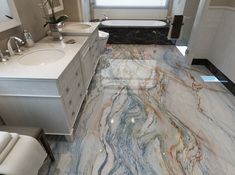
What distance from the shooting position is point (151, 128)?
170cm

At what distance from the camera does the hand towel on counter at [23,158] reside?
2.75 ft

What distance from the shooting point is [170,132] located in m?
1.65

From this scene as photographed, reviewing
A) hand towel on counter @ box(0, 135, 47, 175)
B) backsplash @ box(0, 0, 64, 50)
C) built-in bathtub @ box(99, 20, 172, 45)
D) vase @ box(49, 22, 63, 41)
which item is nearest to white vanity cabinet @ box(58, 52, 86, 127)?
hand towel on counter @ box(0, 135, 47, 175)

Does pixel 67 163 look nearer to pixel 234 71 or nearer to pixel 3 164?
pixel 3 164

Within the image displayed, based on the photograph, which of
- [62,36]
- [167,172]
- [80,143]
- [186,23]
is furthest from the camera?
[186,23]

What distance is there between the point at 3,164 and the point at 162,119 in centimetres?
149

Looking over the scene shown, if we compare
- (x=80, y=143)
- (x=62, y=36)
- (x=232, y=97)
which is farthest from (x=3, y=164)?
(x=232, y=97)

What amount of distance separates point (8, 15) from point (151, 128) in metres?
1.79

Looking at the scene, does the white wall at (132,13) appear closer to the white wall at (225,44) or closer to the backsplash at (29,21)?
the white wall at (225,44)

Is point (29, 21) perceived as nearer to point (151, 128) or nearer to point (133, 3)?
point (151, 128)

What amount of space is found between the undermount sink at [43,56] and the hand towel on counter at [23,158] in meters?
0.79

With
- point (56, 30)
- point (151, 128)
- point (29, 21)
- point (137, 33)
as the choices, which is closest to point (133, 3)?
point (137, 33)

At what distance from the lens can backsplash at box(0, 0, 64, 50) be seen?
4.83 feet

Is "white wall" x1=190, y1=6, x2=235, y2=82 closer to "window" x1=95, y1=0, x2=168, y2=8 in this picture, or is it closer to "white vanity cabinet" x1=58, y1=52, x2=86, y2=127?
"window" x1=95, y1=0, x2=168, y2=8
